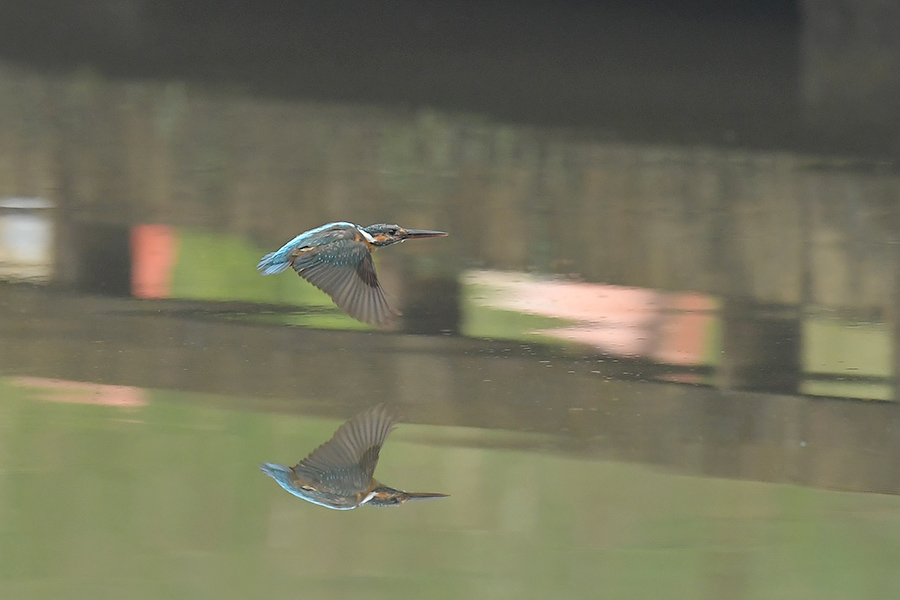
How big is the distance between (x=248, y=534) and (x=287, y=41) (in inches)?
327

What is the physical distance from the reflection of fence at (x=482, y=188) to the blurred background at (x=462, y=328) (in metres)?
0.03

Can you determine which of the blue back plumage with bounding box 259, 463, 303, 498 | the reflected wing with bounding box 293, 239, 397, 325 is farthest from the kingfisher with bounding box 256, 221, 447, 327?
the blue back plumage with bounding box 259, 463, 303, 498

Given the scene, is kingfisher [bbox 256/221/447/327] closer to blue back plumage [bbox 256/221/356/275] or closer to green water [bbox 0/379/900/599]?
blue back plumage [bbox 256/221/356/275]

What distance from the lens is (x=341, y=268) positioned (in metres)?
4.13

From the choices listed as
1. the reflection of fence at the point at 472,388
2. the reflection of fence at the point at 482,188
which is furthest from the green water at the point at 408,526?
the reflection of fence at the point at 482,188

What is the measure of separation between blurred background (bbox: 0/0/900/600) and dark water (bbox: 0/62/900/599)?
1 cm

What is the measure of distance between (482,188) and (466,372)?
2.71 metres

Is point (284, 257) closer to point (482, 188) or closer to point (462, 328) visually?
point (462, 328)

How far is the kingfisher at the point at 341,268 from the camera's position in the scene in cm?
412

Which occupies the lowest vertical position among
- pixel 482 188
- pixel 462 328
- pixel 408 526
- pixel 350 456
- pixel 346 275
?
pixel 408 526

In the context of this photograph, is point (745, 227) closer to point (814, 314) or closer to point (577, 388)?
point (814, 314)

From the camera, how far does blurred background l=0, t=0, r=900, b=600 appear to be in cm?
355

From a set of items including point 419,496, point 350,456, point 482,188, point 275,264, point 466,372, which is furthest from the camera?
point 482,188

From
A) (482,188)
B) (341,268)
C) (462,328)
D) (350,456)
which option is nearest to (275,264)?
(341,268)
